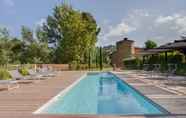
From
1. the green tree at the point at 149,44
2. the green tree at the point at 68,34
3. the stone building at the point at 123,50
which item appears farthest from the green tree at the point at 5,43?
the green tree at the point at 149,44

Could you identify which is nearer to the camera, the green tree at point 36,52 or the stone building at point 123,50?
the green tree at point 36,52

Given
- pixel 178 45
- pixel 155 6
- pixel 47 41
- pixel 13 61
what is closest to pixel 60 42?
pixel 47 41

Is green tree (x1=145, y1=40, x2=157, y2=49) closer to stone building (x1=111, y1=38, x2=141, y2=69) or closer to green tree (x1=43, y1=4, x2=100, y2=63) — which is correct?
stone building (x1=111, y1=38, x2=141, y2=69)

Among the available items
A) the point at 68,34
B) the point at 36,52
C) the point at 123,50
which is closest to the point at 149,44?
the point at 123,50

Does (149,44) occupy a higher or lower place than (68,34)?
lower

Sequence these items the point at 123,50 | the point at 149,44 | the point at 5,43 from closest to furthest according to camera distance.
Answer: the point at 5,43 < the point at 123,50 < the point at 149,44

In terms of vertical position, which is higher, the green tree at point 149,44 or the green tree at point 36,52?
the green tree at point 149,44

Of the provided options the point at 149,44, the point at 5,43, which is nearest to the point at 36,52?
the point at 5,43

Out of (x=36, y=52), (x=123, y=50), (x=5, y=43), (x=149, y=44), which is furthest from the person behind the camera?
(x=149, y=44)

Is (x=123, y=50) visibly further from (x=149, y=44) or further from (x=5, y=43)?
(x=5, y=43)

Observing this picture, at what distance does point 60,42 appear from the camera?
50500 millimetres

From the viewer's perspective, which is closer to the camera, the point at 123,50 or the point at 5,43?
the point at 5,43

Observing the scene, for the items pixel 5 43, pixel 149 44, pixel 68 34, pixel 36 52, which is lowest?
pixel 36 52

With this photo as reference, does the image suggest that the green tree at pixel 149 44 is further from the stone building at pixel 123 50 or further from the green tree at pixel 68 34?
the green tree at pixel 68 34
